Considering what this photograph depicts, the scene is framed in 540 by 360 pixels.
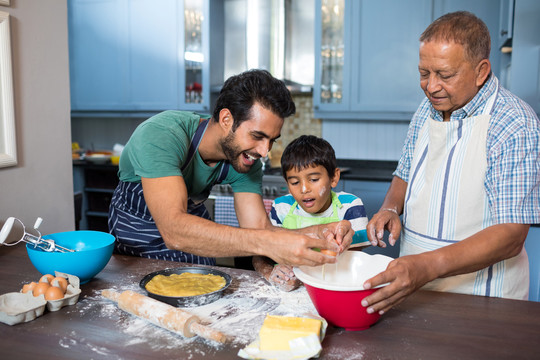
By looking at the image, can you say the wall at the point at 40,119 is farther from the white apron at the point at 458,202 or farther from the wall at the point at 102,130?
the wall at the point at 102,130

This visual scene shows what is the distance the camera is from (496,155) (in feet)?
4.83

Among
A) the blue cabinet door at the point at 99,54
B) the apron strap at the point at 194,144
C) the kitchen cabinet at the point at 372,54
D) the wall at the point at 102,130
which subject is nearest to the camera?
the apron strap at the point at 194,144

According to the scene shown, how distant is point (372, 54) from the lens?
12.6ft

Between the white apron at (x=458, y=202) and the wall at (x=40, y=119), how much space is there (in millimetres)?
1622

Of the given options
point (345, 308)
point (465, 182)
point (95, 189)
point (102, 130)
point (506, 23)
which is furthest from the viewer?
point (102, 130)

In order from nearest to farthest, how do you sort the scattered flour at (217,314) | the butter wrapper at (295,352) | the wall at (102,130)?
the butter wrapper at (295,352) → the scattered flour at (217,314) → the wall at (102,130)

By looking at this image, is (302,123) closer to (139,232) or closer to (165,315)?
(139,232)

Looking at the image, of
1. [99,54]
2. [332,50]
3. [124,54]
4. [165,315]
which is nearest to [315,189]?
[165,315]

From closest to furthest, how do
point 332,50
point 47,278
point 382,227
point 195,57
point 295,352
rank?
point 295,352, point 47,278, point 382,227, point 332,50, point 195,57

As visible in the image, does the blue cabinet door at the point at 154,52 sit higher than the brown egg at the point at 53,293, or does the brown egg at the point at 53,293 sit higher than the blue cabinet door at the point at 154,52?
the blue cabinet door at the point at 154,52

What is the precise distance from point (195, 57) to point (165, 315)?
11.9ft

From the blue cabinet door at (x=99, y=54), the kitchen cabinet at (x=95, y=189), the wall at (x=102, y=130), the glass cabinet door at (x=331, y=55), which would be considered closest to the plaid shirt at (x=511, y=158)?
the glass cabinet door at (x=331, y=55)

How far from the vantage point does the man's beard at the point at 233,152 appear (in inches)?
69.0

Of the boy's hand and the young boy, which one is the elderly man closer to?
the young boy
